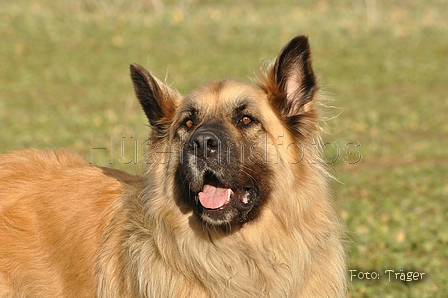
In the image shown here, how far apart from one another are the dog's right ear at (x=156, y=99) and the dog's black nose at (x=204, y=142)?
0.69 m

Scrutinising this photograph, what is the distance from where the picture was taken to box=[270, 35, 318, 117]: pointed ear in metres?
4.77

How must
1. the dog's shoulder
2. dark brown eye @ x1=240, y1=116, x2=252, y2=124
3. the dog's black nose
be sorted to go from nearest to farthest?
the dog's black nose → dark brown eye @ x1=240, y1=116, x2=252, y2=124 → the dog's shoulder

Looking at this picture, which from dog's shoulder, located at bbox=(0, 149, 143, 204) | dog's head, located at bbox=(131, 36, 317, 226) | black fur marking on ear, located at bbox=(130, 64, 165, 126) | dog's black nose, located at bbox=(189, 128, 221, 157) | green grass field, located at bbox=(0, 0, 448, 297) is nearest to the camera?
dog's black nose, located at bbox=(189, 128, 221, 157)

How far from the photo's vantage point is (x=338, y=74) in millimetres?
22875

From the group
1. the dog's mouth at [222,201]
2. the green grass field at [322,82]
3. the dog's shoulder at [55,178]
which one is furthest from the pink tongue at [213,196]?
the green grass field at [322,82]

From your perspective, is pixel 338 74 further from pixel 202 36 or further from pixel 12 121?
pixel 12 121

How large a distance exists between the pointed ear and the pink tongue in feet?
2.61

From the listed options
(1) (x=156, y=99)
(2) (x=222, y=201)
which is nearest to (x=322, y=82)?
(2) (x=222, y=201)

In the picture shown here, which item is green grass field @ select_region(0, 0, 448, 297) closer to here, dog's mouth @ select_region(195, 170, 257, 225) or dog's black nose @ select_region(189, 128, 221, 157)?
dog's mouth @ select_region(195, 170, 257, 225)

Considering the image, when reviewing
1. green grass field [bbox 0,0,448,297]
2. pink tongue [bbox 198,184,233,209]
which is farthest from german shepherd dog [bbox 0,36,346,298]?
green grass field [bbox 0,0,448,297]

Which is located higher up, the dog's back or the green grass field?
the green grass field

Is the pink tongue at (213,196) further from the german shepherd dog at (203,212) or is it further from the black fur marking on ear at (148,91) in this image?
the black fur marking on ear at (148,91)

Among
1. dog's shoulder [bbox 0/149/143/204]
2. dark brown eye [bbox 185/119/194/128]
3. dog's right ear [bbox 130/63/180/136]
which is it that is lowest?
dog's shoulder [bbox 0/149/143/204]

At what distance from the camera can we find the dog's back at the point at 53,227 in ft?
16.5
